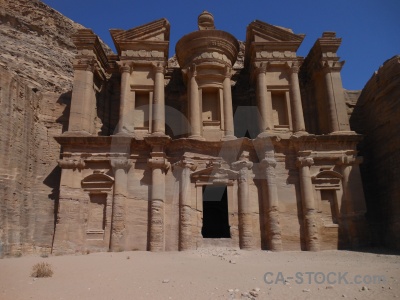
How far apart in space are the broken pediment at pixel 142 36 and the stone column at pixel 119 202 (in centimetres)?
672

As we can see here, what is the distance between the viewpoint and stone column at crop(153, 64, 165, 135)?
17.3 meters

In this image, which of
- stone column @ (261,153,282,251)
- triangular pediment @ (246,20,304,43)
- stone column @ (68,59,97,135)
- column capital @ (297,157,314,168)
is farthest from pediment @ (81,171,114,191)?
triangular pediment @ (246,20,304,43)

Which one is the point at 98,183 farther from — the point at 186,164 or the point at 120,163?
the point at 186,164

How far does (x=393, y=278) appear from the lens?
352 inches

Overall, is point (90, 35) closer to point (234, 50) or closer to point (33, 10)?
point (234, 50)

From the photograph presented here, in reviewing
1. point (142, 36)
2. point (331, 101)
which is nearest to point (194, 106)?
point (142, 36)

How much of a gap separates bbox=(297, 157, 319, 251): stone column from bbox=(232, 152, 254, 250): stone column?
246 cm

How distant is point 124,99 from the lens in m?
18.0

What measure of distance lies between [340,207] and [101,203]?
36.3 feet

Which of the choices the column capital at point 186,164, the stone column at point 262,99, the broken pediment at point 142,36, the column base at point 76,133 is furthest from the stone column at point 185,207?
the broken pediment at point 142,36

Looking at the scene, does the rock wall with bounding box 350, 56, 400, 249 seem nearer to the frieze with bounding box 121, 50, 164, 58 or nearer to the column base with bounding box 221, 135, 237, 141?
the column base with bounding box 221, 135, 237, 141

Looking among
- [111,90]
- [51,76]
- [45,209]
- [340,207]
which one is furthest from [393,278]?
[51,76]

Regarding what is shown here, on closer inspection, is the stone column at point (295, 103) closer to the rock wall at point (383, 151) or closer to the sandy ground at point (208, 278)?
the rock wall at point (383, 151)

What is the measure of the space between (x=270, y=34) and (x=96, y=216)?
1326 centimetres
